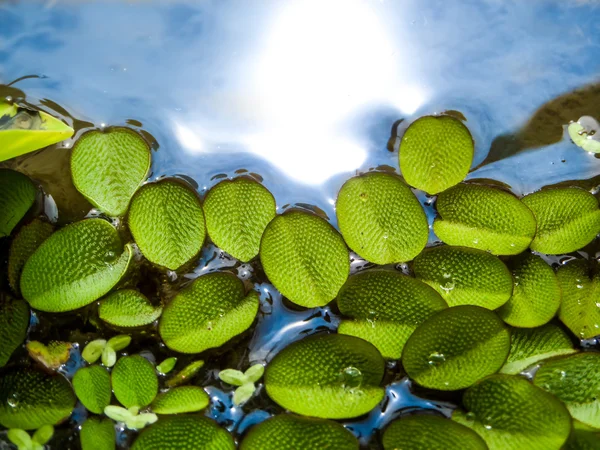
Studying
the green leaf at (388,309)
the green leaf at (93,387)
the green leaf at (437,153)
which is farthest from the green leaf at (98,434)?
the green leaf at (437,153)

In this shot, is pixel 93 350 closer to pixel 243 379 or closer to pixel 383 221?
pixel 243 379

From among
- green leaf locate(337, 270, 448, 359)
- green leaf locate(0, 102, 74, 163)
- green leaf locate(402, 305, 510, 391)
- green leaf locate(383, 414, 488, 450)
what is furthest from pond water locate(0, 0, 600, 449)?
green leaf locate(383, 414, 488, 450)

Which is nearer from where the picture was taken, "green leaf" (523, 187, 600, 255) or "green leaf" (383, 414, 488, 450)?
"green leaf" (383, 414, 488, 450)

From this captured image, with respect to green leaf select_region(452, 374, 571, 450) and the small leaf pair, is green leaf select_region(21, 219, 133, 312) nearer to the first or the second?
the small leaf pair

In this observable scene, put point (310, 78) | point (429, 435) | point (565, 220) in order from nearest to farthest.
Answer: point (429, 435) → point (565, 220) → point (310, 78)

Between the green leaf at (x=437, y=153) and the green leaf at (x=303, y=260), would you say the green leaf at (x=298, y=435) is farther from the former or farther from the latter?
the green leaf at (x=437, y=153)

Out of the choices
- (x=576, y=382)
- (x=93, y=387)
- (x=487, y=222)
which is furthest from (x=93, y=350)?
(x=576, y=382)

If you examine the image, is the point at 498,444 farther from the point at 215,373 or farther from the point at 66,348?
the point at 66,348
